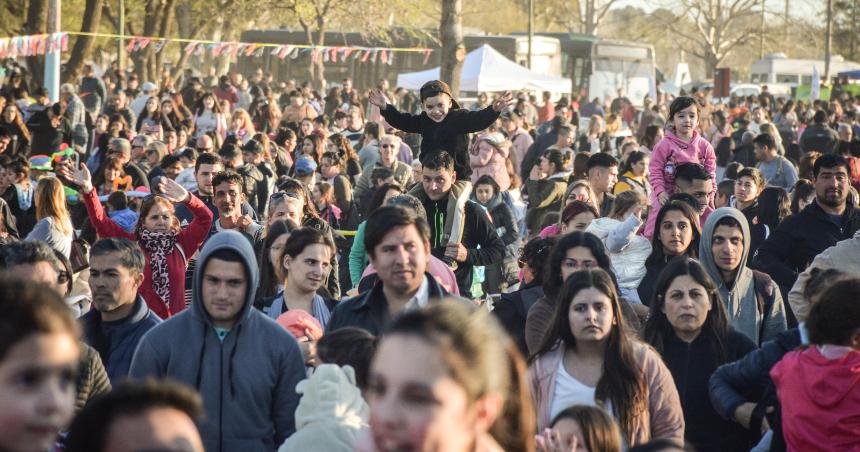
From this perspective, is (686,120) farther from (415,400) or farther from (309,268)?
(415,400)

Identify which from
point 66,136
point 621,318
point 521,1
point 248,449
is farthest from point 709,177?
point 521,1

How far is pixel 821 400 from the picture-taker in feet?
18.0

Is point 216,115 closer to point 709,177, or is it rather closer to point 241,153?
point 241,153

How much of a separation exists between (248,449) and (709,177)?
22.0ft

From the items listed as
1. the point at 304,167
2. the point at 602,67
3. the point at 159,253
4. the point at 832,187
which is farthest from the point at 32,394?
the point at 602,67

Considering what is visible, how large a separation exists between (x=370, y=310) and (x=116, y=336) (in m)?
1.35

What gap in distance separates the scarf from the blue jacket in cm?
210

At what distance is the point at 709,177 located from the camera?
11484 millimetres

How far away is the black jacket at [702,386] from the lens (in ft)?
22.0

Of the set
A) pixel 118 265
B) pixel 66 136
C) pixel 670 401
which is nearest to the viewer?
pixel 670 401

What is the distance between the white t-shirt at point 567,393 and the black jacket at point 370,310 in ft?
2.06

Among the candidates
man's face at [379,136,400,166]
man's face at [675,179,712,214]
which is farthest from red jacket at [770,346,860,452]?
man's face at [379,136,400,166]

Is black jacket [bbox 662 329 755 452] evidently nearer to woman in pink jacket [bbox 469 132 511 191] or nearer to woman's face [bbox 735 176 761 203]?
woman's face [bbox 735 176 761 203]

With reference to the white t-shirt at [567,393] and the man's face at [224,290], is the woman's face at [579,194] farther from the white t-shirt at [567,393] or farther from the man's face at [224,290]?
the man's face at [224,290]
